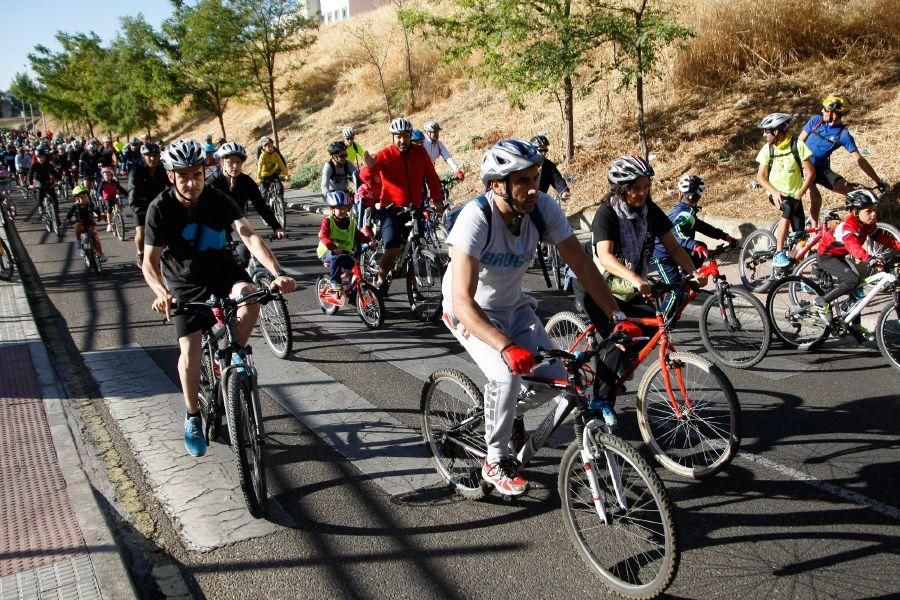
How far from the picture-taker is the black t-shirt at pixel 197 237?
476cm

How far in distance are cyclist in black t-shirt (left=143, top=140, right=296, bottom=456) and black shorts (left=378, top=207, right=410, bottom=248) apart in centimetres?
371

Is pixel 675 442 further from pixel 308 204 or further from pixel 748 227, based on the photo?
pixel 308 204

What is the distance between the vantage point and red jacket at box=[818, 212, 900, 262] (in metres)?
6.52

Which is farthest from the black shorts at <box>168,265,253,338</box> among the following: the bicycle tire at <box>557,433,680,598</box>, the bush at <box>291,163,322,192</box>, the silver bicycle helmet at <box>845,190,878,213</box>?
the bush at <box>291,163,322,192</box>

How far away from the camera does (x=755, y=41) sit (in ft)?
51.6

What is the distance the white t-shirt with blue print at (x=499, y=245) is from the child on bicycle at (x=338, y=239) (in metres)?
4.62

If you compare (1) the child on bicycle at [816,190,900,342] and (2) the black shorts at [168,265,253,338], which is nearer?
(2) the black shorts at [168,265,253,338]

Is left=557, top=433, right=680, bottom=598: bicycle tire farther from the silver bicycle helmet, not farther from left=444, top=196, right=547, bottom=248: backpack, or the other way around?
the silver bicycle helmet

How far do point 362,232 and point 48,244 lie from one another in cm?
1126

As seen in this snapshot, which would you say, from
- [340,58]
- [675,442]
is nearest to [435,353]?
[675,442]

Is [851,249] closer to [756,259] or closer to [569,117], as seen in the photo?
[756,259]

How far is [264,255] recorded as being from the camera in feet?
15.6

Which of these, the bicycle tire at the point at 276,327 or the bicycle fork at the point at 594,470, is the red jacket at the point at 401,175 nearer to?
the bicycle tire at the point at 276,327

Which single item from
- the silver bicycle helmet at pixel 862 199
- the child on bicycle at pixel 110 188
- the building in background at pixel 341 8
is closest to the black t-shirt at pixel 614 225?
the silver bicycle helmet at pixel 862 199
